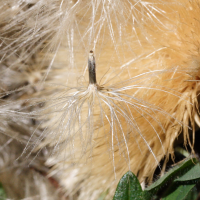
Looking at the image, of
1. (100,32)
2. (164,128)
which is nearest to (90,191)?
(164,128)

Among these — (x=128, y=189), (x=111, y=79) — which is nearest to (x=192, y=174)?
(x=128, y=189)

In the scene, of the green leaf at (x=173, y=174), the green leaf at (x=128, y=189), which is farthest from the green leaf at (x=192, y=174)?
the green leaf at (x=128, y=189)

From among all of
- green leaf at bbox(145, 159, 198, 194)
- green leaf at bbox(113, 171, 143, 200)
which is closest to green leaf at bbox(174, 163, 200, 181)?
green leaf at bbox(145, 159, 198, 194)

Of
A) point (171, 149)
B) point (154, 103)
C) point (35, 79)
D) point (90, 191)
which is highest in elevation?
point (35, 79)

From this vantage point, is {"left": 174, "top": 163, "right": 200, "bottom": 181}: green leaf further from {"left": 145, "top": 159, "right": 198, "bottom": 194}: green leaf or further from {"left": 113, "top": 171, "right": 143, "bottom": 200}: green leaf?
{"left": 113, "top": 171, "right": 143, "bottom": 200}: green leaf

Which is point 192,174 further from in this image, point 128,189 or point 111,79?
point 111,79

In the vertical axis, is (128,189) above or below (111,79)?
below

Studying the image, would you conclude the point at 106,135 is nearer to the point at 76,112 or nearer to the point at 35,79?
the point at 76,112
